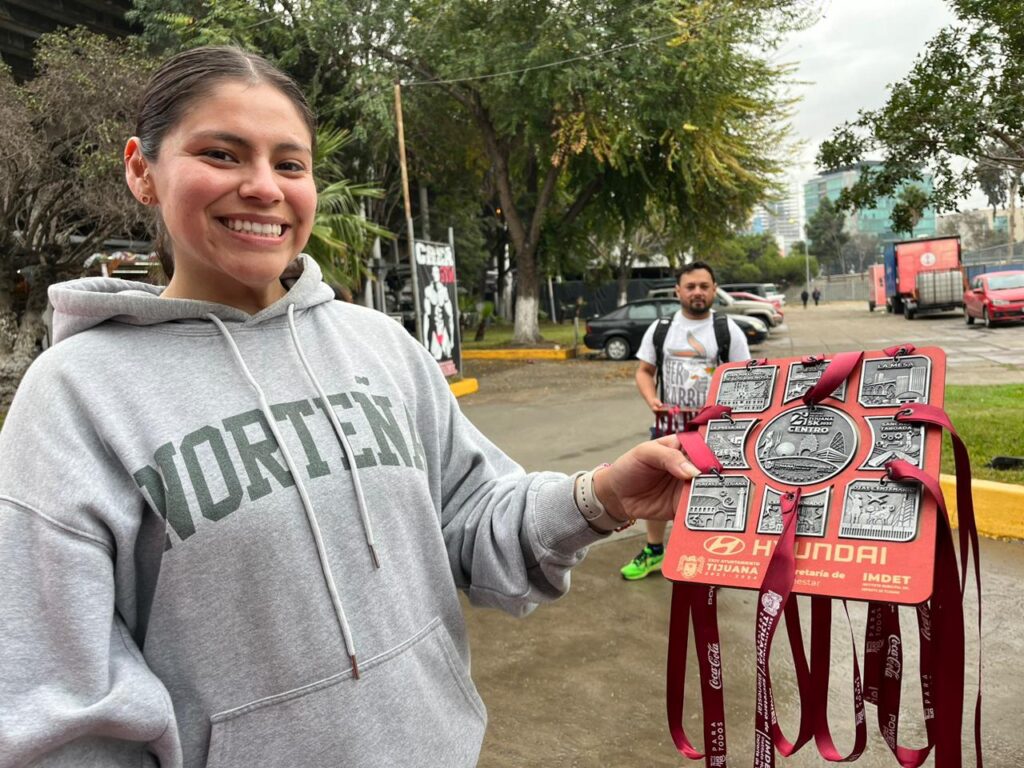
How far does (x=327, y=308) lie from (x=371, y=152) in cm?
1789

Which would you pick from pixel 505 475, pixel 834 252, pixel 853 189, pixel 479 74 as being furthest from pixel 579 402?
pixel 834 252

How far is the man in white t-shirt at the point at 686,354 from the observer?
4438 millimetres

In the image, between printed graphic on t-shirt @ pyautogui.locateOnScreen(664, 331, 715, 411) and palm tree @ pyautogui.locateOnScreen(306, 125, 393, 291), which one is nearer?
printed graphic on t-shirt @ pyautogui.locateOnScreen(664, 331, 715, 411)

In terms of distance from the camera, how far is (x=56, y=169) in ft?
37.4

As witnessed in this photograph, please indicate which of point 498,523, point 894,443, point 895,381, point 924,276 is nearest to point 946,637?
point 894,443

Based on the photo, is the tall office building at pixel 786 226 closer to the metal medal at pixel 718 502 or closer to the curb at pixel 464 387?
the curb at pixel 464 387

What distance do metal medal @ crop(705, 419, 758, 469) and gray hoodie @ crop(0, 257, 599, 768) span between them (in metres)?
0.30

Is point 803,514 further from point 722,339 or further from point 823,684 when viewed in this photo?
point 722,339

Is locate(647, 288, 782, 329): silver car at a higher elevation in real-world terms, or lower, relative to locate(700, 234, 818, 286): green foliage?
lower

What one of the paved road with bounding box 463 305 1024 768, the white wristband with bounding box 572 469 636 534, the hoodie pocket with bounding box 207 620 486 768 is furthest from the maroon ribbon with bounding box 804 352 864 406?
the paved road with bounding box 463 305 1024 768

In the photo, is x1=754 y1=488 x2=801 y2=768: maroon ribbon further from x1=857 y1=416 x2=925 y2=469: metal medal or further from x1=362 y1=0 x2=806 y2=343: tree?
x1=362 y1=0 x2=806 y2=343: tree

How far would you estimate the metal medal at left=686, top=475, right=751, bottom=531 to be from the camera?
1.42 metres

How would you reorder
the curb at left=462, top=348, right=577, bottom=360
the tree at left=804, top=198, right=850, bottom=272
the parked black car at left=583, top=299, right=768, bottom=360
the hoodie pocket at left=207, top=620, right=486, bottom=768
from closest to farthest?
1. the hoodie pocket at left=207, top=620, right=486, bottom=768
2. the parked black car at left=583, top=299, right=768, bottom=360
3. the curb at left=462, top=348, right=577, bottom=360
4. the tree at left=804, top=198, right=850, bottom=272

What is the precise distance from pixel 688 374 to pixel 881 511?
3194 mm
